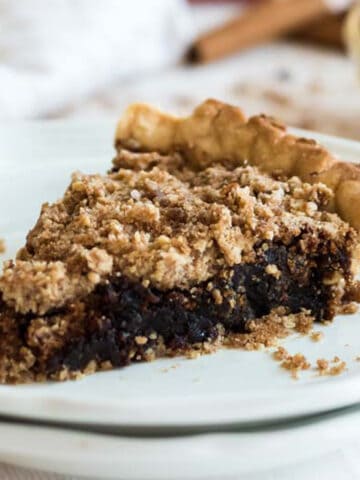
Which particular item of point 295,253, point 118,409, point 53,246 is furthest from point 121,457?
point 295,253

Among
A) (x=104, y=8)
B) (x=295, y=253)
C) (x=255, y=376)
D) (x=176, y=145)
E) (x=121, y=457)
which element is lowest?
(x=121, y=457)

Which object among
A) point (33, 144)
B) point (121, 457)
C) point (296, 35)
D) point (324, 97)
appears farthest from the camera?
point (296, 35)

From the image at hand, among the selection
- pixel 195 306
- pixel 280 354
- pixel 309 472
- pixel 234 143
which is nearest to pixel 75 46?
pixel 234 143

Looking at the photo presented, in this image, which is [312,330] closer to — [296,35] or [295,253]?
[295,253]

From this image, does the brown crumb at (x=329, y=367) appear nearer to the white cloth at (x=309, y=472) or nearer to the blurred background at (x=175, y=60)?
the white cloth at (x=309, y=472)

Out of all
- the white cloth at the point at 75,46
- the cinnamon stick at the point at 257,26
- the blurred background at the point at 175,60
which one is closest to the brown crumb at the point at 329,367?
the blurred background at the point at 175,60

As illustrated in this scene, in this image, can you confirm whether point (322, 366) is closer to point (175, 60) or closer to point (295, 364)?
point (295, 364)

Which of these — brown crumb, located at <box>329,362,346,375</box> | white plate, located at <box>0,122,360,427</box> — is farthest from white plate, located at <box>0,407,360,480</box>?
brown crumb, located at <box>329,362,346,375</box>
